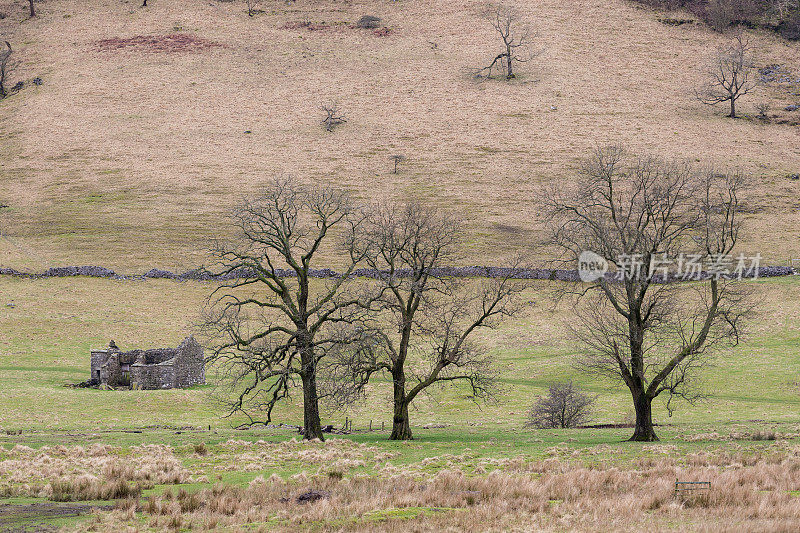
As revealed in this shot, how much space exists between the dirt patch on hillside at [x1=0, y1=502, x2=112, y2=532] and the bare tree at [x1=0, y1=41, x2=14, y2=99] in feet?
472

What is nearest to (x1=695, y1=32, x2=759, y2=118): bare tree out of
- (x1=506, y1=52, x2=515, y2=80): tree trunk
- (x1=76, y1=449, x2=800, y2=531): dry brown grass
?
(x1=506, y1=52, x2=515, y2=80): tree trunk

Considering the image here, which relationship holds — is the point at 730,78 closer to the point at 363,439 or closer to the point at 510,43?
the point at 510,43

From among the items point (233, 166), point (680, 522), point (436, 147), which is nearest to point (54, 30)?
point (233, 166)

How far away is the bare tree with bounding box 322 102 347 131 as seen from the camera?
125250 mm

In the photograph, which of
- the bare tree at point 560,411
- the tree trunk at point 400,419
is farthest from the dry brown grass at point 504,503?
the bare tree at point 560,411

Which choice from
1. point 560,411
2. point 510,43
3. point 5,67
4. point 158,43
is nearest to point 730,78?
point 510,43

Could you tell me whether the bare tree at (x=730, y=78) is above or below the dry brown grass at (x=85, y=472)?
above

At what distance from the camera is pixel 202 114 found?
129 metres

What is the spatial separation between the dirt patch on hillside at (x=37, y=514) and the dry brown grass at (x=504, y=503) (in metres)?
1.04

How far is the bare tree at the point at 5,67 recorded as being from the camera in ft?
461

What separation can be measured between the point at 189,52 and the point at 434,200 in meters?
79.0

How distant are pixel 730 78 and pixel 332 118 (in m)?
75.7

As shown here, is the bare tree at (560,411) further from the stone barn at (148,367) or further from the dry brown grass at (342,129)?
the dry brown grass at (342,129)

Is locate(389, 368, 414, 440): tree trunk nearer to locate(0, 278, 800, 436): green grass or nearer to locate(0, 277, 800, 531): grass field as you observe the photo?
locate(0, 277, 800, 531): grass field
